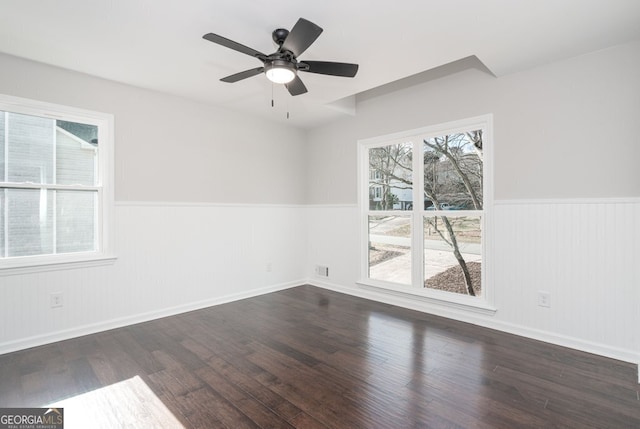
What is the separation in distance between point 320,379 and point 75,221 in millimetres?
2847

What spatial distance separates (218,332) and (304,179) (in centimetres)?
285

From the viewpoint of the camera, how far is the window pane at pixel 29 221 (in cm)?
279

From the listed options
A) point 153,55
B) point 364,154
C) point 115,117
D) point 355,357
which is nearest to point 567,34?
point 364,154

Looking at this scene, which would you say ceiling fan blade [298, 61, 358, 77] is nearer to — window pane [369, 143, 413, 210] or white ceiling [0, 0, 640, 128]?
white ceiling [0, 0, 640, 128]

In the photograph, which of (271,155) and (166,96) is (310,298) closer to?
(271,155)

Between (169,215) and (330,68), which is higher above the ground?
(330,68)

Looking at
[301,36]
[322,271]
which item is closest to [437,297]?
[322,271]

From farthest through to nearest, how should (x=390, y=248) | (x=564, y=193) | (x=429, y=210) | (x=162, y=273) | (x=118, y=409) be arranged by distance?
(x=390, y=248) → (x=429, y=210) → (x=162, y=273) → (x=564, y=193) → (x=118, y=409)

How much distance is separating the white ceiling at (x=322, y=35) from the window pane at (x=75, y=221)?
126 cm

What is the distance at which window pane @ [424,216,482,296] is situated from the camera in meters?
3.41

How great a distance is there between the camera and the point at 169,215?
3709mm

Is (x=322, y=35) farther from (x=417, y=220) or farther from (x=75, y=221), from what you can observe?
(x=75, y=221)

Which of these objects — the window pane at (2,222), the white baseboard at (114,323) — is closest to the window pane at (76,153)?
the window pane at (2,222)

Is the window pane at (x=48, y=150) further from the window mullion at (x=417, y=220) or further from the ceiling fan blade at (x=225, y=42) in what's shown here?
the window mullion at (x=417, y=220)
